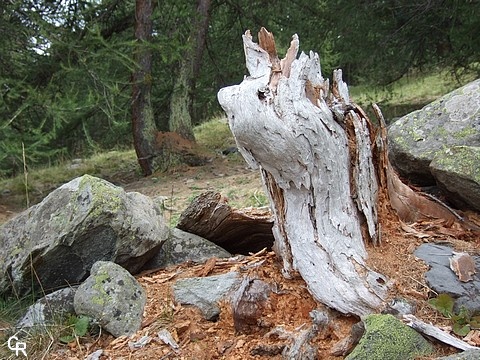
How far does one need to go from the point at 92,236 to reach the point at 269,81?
5.30 feet

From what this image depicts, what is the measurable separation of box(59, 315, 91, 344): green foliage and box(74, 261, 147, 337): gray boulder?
0.04m

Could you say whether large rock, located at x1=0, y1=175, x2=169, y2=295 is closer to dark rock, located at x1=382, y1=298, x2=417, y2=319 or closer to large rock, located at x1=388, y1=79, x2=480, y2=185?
dark rock, located at x1=382, y1=298, x2=417, y2=319

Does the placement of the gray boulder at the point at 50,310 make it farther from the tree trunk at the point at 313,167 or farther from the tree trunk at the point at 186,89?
the tree trunk at the point at 186,89

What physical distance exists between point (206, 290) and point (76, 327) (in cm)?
81

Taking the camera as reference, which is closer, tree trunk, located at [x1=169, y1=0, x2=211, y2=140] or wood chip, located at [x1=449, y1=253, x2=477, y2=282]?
wood chip, located at [x1=449, y1=253, x2=477, y2=282]

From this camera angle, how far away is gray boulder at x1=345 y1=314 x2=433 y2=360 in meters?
2.82

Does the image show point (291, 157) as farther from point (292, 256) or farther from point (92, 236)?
point (92, 236)

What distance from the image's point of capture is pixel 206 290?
3.87m

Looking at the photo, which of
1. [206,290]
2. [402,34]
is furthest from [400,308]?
[402,34]

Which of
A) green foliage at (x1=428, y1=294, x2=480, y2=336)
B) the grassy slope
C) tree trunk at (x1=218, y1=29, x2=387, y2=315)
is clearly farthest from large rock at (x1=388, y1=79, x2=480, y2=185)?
the grassy slope

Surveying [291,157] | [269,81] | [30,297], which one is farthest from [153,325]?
[269,81]

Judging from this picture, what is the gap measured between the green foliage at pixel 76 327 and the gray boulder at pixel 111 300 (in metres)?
0.04

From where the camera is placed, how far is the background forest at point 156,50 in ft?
31.2

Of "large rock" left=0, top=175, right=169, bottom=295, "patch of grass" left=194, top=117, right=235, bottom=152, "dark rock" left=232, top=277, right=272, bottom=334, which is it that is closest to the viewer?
"dark rock" left=232, top=277, right=272, bottom=334
